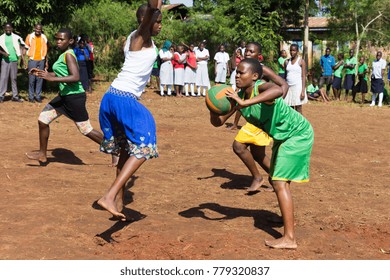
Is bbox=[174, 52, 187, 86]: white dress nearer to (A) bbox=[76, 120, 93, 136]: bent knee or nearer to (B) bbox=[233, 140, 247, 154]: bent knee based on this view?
(A) bbox=[76, 120, 93, 136]: bent knee

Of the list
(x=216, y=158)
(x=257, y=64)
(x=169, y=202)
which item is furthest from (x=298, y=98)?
(x=257, y=64)

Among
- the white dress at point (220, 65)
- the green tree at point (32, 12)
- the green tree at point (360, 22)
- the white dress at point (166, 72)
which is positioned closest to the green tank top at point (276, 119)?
the green tree at point (32, 12)

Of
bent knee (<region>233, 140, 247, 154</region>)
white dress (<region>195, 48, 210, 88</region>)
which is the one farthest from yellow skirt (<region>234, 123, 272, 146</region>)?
white dress (<region>195, 48, 210, 88</region>)

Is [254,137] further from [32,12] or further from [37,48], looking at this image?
[32,12]

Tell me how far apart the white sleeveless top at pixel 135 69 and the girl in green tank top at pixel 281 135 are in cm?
76

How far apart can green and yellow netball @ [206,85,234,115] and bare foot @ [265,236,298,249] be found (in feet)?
4.18

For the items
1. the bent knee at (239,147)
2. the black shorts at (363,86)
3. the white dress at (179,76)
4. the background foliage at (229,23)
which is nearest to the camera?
the bent knee at (239,147)

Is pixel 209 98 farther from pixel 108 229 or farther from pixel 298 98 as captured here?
pixel 298 98

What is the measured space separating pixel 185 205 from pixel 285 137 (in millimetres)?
1784

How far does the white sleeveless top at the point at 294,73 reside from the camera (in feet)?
38.8

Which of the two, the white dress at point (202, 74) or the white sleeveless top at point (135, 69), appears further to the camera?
the white dress at point (202, 74)

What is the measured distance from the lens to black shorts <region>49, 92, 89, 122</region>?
7.90 metres

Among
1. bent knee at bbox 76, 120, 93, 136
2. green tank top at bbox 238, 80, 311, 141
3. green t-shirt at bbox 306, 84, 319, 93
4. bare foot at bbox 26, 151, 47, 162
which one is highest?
green tank top at bbox 238, 80, 311, 141

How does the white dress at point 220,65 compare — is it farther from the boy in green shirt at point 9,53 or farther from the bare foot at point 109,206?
the bare foot at point 109,206
